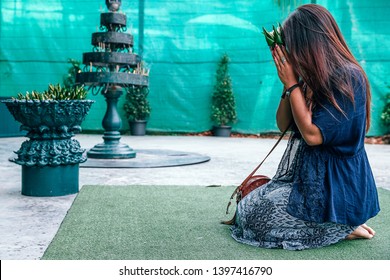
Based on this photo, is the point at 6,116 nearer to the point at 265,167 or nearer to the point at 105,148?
the point at 105,148

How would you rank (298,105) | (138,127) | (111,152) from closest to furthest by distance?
1. (298,105)
2. (111,152)
3. (138,127)

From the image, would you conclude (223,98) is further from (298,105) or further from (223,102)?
(298,105)

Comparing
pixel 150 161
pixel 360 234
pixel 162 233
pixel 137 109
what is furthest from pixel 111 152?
pixel 137 109

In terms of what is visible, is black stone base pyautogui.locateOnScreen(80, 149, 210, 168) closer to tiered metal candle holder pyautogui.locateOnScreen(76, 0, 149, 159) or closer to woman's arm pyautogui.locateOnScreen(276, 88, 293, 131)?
tiered metal candle holder pyautogui.locateOnScreen(76, 0, 149, 159)

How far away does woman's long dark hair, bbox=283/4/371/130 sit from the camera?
213cm

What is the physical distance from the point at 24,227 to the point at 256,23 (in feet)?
24.5

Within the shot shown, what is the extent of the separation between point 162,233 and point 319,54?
44.3 inches

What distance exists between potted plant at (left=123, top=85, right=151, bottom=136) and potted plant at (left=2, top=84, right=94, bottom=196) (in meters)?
5.82

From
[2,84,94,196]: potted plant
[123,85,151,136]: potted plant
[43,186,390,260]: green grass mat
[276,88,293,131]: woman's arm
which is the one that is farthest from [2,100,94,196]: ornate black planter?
[123,85,151,136]: potted plant

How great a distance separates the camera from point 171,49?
9.58 metres

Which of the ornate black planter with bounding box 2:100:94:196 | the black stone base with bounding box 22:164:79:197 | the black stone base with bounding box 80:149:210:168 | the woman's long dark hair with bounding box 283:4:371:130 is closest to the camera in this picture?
the woman's long dark hair with bounding box 283:4:371:130

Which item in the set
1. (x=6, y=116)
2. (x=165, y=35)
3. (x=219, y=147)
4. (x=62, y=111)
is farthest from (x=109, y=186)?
(x=165, y=35)

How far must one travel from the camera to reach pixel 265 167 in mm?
5324

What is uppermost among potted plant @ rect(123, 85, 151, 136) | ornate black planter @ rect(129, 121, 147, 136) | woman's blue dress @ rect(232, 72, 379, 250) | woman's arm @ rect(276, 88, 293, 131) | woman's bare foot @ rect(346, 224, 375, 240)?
woman's arm @ rect(276, 88, 293, 131)
